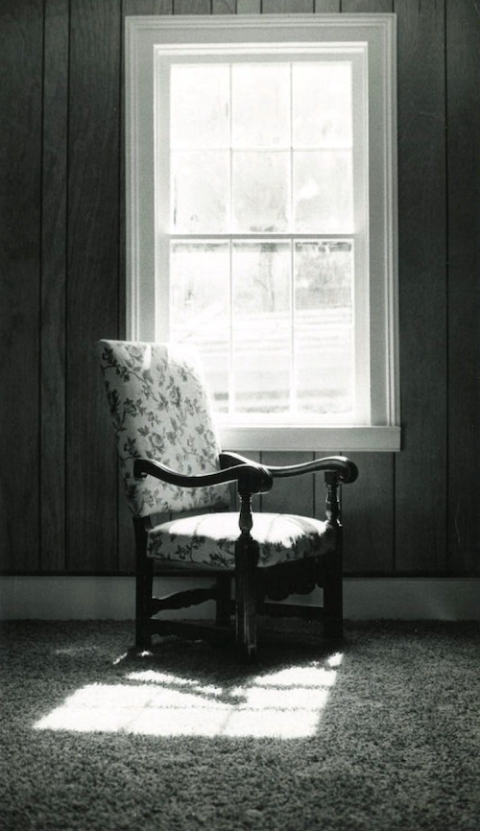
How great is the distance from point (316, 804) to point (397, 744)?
16.7 inches

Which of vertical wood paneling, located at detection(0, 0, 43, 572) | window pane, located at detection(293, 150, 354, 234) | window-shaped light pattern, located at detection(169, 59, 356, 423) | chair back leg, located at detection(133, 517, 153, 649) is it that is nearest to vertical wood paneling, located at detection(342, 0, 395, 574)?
window-shaped light pattern, located at detection(169, 59, 356, 423)

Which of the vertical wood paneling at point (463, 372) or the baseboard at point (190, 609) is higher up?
the vertical wood paneling at point (463, 372)

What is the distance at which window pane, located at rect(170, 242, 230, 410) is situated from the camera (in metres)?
3.74

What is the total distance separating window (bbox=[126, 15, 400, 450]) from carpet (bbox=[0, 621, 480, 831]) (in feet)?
3.70

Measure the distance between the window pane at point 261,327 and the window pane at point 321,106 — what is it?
52 cm

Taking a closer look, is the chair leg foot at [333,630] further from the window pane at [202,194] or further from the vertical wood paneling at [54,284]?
the window pane at [202,194]

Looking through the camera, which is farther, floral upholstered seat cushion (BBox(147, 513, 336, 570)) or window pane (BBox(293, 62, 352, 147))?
window pane (BBox(293, 62, 352, 147))

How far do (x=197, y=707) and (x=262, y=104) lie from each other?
103 inches

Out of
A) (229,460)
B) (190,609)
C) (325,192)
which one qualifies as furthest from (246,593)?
(325,192)

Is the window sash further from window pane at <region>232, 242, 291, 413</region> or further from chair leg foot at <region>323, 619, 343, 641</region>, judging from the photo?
chair leg foot at <region>323, 619, 343, 641</region>

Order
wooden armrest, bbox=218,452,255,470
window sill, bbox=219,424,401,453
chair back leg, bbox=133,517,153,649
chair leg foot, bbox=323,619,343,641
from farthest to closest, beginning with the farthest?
1. window sill, bbox=219,424,401,453
2. wooden armrest, bbox=218,452,255,470
3. chair leg foot, bbox=323,619,343,641
4. chair back leg, bbox=133,517,153,649

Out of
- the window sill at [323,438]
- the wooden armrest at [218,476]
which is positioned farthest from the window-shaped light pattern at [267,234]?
the wooden armrest at [218,476]

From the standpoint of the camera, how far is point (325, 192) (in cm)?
374

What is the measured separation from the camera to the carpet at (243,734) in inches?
69.3
